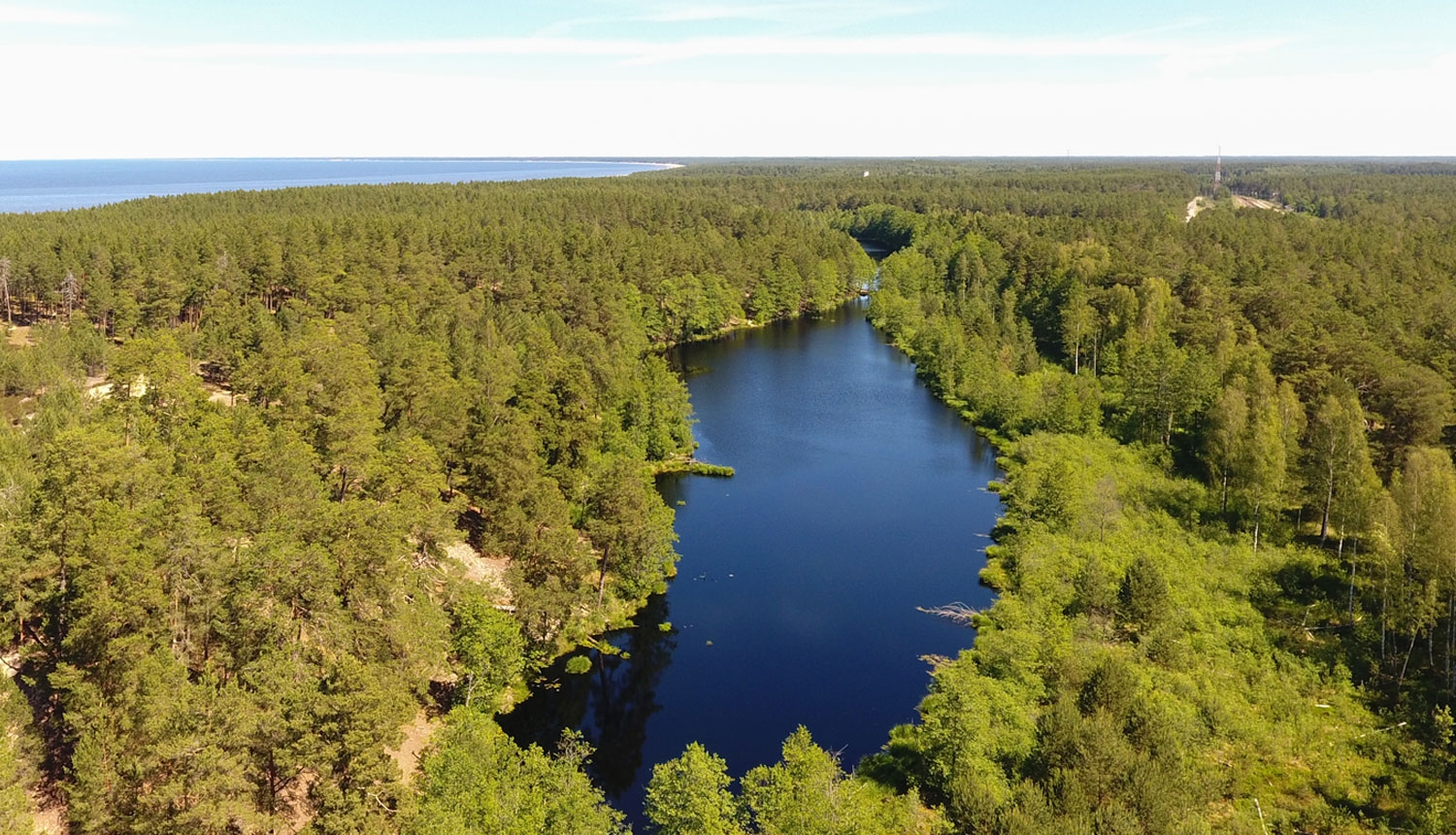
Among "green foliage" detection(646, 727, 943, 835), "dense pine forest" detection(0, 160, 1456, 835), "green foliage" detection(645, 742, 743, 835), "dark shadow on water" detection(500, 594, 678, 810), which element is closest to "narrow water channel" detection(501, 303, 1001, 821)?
"dark shadow on water" detection(500, 594, 678, 810)

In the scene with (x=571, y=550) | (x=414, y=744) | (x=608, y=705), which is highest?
(x=571, y=550)

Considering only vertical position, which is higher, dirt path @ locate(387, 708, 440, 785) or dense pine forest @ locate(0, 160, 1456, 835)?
dense pine forest @ locate(0, 160, 1456, 835)

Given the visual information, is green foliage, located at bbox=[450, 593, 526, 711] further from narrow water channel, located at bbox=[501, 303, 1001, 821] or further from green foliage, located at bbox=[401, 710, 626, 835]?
green foliage, located at bbox=[401, 710, 626, 835]

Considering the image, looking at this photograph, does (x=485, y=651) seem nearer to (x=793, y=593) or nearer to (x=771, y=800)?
(x=771, y=800)

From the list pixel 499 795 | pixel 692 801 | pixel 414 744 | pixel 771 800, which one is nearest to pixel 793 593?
pixel 414 744

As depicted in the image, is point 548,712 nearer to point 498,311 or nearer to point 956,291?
point 498,311

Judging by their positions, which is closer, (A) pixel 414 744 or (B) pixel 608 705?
(A) pixel 414 744
